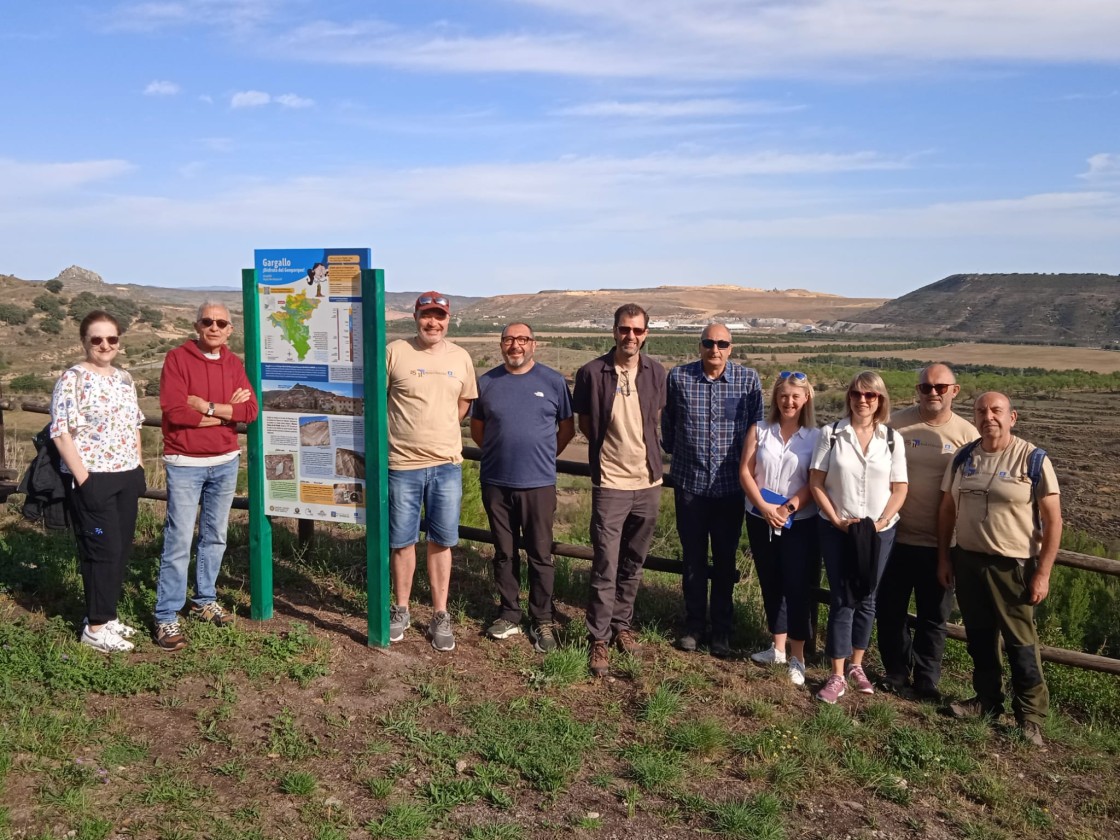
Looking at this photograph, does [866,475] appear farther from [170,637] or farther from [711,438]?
[170,637]

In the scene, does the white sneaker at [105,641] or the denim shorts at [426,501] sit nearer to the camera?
the white sneaker at [105,641]

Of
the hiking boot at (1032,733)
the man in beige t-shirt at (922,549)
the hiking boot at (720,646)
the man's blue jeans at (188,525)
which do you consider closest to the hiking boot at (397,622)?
the man's blue jeans at (188,525)

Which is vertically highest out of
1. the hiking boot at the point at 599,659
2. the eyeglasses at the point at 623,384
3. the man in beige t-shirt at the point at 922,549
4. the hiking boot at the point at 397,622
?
the eyeglasses at the point at 623,384

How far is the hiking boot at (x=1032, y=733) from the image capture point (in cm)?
462

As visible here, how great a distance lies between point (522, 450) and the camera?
5.33m

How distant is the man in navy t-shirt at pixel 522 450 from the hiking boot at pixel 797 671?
4.62ft

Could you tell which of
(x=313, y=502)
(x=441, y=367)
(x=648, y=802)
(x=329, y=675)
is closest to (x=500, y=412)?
(x=441, y=367)

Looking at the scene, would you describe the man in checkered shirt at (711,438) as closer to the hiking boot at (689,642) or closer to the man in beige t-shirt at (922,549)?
the hiking boot at (689,642)

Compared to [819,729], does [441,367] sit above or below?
above

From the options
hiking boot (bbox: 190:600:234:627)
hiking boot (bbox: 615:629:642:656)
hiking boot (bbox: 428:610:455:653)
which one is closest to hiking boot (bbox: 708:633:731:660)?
hiking boot (bbox: 615:629:642:656)

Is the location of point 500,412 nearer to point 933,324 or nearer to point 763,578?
point 763,578

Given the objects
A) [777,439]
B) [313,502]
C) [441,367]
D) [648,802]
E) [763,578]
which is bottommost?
[648,802]

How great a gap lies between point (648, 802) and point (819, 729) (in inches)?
46.1

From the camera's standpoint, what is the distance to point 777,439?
5.21 m
